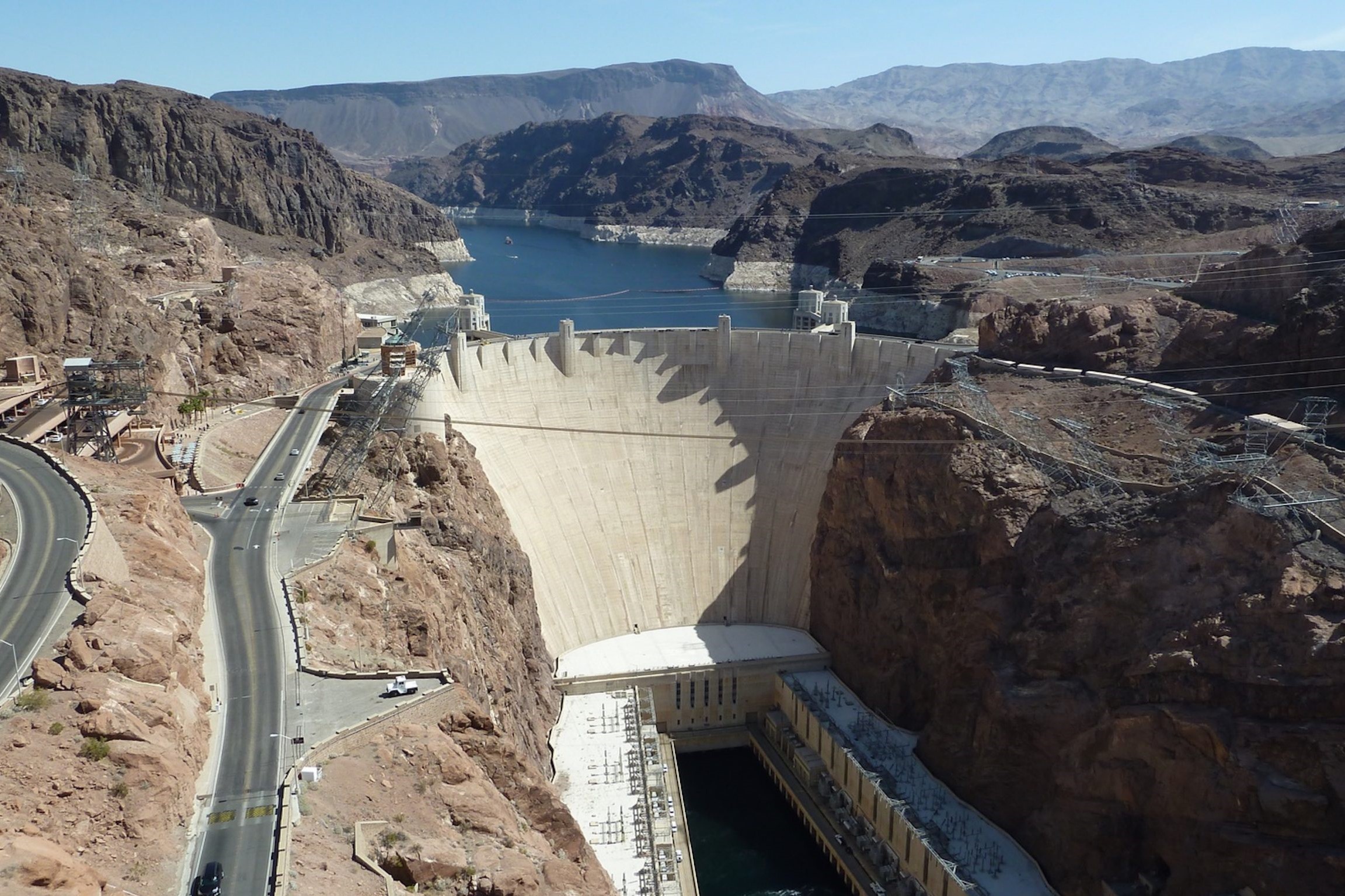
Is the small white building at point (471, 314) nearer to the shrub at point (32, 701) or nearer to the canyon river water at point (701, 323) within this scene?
the canyon river water at point (701, 323)

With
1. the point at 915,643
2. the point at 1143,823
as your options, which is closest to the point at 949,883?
the point at 1143,823

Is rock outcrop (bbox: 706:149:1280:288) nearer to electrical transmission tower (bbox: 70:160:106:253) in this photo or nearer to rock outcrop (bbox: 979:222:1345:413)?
rock outcrop (bbox: 979:222:1345:413)

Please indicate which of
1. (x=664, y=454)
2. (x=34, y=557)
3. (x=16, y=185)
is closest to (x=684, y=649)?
(x=664, y=454)

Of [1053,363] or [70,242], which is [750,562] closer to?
[1053,363]

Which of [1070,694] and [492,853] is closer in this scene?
[492,853]

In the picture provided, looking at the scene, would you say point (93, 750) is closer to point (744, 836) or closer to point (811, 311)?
point (744, 836)

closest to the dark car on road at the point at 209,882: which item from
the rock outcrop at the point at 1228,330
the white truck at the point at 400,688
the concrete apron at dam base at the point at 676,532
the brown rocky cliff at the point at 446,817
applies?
the brown rocky cliff at the point at 446,817
